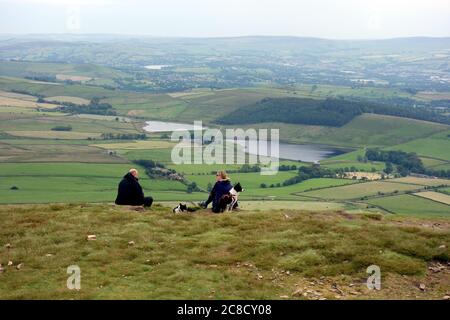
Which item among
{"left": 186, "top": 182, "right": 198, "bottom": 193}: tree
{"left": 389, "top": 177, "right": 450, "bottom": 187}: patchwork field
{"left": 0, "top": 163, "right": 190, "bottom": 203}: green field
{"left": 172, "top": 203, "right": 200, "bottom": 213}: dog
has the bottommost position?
{"left": 389, "top": 177, "right": 450, "bottom": 187}: patchwork field

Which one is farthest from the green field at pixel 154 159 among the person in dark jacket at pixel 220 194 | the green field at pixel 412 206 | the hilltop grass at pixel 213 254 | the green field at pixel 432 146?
the hilltop grass at pixel 213 254

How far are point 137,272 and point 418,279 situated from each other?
9.66 meters

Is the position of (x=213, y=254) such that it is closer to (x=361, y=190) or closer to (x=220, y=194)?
(x=220, y=194)

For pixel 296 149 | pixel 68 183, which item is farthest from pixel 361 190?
pixel 296 149

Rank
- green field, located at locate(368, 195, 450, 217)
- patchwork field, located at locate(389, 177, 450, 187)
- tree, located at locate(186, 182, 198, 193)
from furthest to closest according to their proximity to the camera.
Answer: patchwork field, located at locate(389, 177, 450, 187) → tree, located at locate(186, 182, 198, 193) → green field, located at locate(368, 195, 450, 217)

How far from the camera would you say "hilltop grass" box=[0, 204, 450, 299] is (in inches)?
685

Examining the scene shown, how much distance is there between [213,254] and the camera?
67.8 ft

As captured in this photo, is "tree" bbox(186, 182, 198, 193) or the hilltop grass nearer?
the hilltop grass

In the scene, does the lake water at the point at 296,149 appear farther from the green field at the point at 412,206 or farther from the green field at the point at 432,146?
the green field at the point at 412,206

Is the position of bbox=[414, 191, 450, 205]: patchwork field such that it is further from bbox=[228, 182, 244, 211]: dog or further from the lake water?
bbox=[228, 182, 244, 211]: dog

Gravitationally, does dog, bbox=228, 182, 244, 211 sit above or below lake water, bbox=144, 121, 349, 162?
above

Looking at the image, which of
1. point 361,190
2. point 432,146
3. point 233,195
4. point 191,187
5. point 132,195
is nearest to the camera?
point 233,195

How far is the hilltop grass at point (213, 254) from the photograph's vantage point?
57.1ft

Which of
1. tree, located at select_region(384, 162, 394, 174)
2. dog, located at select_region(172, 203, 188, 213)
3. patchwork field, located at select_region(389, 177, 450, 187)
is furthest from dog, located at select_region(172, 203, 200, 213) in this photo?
tree, located at select_region(384, 162, 394, 174)
